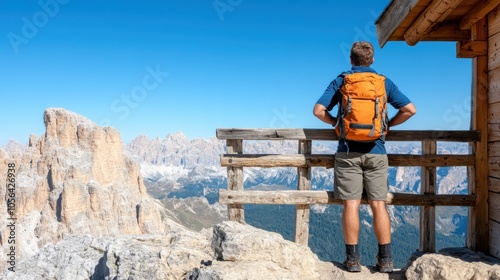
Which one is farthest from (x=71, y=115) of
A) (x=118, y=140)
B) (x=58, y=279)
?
(x=58, y=279)

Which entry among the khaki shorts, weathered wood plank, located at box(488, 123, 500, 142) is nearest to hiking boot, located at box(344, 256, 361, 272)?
the khaki shorts

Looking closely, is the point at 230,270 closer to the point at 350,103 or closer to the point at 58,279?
the point at 350,103

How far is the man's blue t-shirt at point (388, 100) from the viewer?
5.96 metres

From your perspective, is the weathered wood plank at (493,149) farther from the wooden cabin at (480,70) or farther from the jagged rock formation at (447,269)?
the jagged rock formation at (447,269)

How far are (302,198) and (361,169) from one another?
3.66 feet

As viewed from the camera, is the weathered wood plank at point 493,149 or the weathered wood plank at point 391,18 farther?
the weathered wood plank at point 493,149

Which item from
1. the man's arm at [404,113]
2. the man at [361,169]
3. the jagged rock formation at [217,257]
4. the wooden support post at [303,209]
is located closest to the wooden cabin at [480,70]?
the man at [361,169]

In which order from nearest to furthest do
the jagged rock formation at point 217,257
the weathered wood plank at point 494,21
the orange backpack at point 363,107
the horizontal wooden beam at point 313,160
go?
the jagged rock formation at point 217,257
the orange backpack at point 363,107
the weathered wood plank at point 494,21
the horizontal wooden beam at point 313,160

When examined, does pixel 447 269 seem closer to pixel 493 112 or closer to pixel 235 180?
pixel 493 112

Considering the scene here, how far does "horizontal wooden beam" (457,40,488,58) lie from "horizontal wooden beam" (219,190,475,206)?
2.53m

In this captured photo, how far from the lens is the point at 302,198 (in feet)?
21.5

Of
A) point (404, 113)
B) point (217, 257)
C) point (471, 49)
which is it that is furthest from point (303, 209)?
point (471, 49)

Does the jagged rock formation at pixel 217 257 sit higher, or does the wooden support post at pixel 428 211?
the wooden support post at pixel 428 211

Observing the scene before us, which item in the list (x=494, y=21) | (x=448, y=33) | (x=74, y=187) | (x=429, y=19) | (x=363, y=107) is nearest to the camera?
(x=363, y=107)
